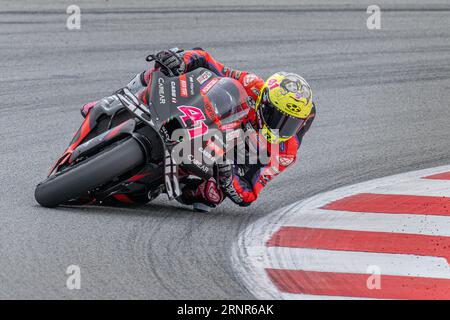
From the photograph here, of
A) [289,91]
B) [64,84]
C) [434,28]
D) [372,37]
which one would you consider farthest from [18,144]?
[434,28]

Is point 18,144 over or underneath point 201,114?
underneath

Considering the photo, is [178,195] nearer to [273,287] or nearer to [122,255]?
[122,255]

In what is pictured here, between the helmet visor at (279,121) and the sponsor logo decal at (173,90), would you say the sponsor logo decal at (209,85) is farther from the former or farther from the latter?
the helmet visor at (279,121)

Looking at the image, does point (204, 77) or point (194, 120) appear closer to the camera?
point (194, 120)

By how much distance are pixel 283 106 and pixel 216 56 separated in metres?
5.82

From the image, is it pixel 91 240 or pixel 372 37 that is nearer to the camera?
pixel 91 240

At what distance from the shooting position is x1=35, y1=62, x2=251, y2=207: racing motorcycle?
7.47 meters

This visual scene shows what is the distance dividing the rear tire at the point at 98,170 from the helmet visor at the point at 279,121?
3.19ft

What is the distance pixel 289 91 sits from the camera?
300 inches

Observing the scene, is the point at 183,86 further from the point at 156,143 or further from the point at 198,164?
the point at 198,164

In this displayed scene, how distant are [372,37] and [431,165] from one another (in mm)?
5200

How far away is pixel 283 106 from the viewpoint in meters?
7.61

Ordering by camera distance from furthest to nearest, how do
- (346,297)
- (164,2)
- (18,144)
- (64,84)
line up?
Result: (164,2), (64,84), (18,144), (346,297)

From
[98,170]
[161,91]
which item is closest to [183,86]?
[161,91]
